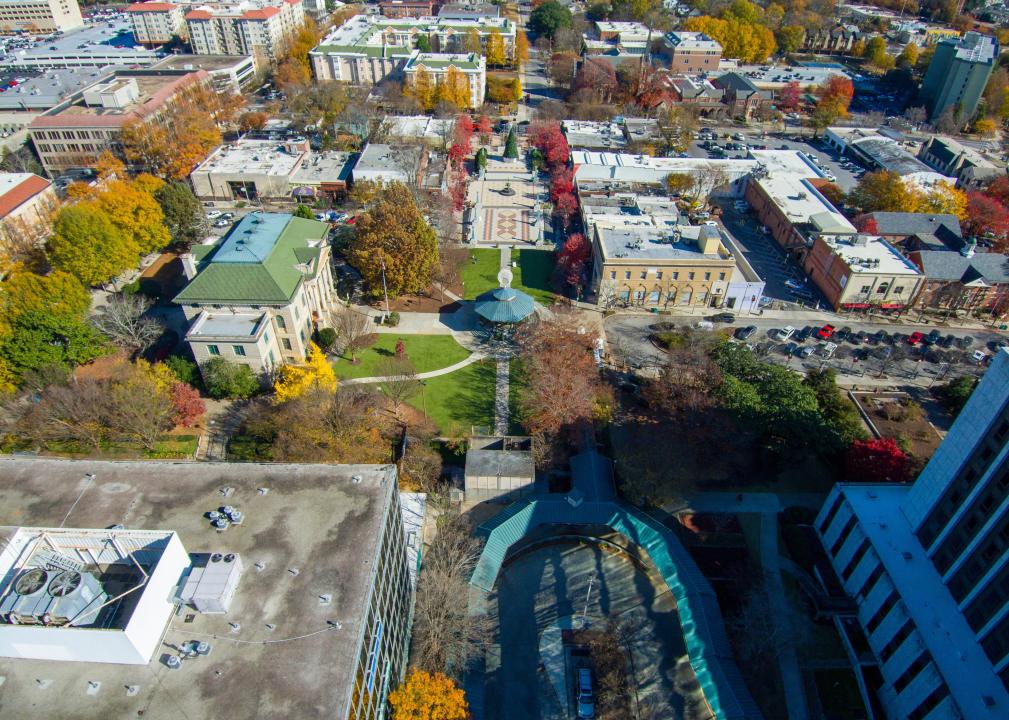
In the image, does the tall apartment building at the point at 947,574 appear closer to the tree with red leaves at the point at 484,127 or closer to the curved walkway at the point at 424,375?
the curved walkway at the point at 424,375

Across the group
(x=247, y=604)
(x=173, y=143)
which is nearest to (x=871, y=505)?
(x=247, y=604)

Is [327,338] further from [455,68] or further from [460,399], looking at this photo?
[455,68]

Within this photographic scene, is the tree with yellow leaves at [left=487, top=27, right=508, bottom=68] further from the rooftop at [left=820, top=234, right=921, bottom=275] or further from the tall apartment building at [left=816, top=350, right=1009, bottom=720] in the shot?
the tall apartment building at [left=816, top=350, right=1009, bottom=720]

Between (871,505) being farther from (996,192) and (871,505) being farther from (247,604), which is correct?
(996,192)

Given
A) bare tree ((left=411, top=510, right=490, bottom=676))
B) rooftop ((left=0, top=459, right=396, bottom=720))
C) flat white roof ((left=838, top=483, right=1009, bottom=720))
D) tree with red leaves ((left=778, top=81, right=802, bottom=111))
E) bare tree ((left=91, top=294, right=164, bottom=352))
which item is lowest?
bare tree ((left=411, top=510, right=490, bottom=676))

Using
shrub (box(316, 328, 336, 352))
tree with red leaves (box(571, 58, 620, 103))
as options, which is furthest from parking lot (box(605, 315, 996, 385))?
tree with red leaves (box(571, 58, 620, 103))

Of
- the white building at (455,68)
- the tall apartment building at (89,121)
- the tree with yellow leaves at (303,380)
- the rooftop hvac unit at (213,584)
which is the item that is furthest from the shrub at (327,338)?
the white building at (455,68)

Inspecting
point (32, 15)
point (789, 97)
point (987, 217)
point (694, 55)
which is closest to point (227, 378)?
point (987, 217)
